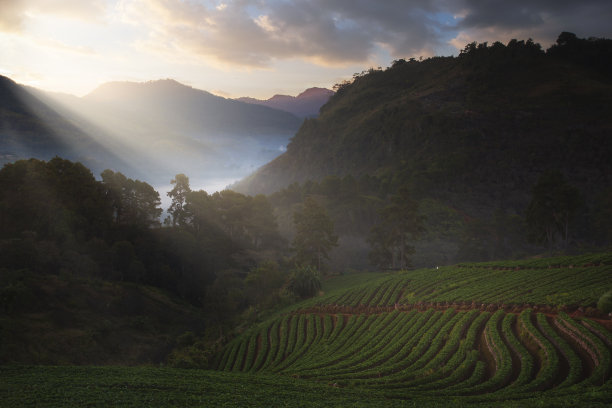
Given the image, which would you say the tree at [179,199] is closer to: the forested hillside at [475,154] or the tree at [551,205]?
the forested hillside at [475,154]

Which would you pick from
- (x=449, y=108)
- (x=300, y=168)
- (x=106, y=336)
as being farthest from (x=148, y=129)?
(x=106, y=336)

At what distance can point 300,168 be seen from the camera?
159125mm

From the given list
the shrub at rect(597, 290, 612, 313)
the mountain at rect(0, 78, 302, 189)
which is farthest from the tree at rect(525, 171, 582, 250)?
the mountain at rect(0, 78, 302, 189)

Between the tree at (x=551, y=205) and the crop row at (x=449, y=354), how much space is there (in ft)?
127

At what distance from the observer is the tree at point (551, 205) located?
58.0 metres

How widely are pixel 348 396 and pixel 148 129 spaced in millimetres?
174854

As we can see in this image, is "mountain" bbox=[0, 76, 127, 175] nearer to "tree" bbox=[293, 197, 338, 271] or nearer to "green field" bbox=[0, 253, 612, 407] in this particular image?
"tree" bbox=[293, 197, 338, 271]

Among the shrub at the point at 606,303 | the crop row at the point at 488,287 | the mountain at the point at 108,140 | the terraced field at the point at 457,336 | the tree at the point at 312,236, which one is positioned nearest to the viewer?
the terraced field at the point at 457,336

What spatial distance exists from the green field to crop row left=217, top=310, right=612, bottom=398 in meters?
0.09

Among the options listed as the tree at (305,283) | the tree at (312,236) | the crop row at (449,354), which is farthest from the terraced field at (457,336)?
the tree at (312,236)

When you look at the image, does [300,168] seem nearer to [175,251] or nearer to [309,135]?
[309,135]

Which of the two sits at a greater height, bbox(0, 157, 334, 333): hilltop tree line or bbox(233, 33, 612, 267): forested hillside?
bbox(233, 33, 612, 267): forested hillside

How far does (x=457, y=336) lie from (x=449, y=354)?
6.17ft

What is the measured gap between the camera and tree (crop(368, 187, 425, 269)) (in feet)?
208
